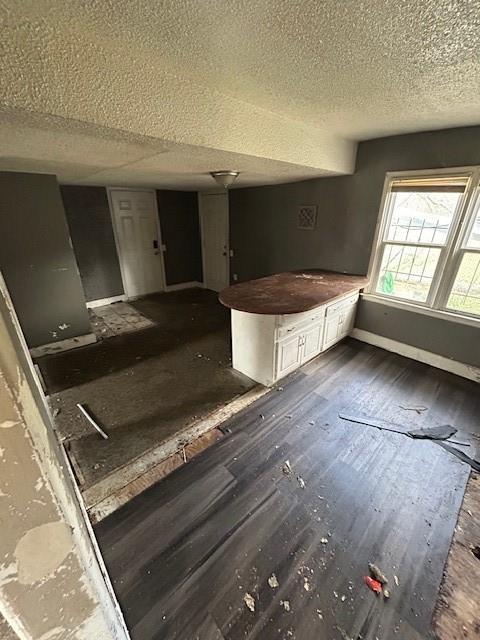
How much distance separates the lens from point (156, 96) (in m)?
1.28

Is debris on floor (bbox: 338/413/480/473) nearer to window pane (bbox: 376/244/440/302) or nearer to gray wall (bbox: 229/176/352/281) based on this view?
window pane (bbox: 376/244/440/302)

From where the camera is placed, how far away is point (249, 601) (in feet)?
3.99

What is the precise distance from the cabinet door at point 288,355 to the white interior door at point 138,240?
3.74 m

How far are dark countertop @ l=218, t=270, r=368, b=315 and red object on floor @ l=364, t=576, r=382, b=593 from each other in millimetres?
1639

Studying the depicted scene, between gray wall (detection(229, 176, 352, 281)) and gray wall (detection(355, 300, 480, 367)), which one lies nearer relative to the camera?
gray wall (detection(355, 300, 480, 367))

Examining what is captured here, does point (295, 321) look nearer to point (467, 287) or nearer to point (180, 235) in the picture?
point (467, 287)

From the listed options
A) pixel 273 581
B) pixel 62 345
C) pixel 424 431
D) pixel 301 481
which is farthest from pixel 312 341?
pixel 62 345

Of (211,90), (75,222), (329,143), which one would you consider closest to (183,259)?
(75,222)

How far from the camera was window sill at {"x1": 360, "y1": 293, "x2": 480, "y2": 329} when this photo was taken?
2656 mm

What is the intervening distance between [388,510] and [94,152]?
9.44ft

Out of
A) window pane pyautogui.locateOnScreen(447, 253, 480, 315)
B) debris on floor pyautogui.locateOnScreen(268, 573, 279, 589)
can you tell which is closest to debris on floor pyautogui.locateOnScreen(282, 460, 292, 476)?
debris on floor pyautogui.locateOnScreen(268, 573, 279, 589)

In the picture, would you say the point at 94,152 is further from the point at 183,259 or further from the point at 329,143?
the point at 183,259

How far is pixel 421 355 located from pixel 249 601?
286 cm

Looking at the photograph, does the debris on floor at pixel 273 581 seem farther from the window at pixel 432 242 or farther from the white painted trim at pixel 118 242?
the white painted trim at pixel 118 242
